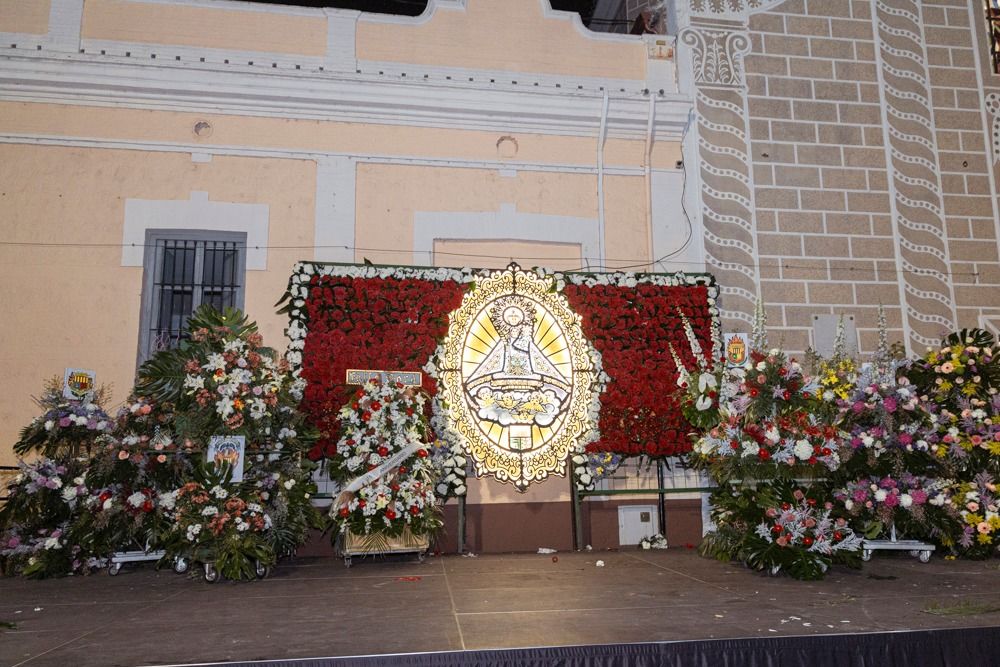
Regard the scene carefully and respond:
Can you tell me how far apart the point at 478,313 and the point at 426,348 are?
64cm

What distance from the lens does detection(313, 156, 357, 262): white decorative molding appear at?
26.9 ft

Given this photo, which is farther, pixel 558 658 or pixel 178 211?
pixel 178 211

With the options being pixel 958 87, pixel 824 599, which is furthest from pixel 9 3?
pixel 958 87

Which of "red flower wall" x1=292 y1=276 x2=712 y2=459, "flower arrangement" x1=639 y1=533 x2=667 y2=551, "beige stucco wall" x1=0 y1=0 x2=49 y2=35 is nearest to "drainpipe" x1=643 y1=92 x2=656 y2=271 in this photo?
"red flower wall" x1=292 y1=276 x2=712 y2=459

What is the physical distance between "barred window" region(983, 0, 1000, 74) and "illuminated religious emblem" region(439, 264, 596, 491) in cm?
666

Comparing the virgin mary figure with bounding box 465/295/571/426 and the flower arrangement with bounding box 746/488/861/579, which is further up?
the virgin mary figure with bounding box 465/295/571/426

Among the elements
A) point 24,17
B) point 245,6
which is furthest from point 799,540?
point 24,17

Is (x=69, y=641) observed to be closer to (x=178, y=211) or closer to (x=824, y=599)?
(x=824, y=599)

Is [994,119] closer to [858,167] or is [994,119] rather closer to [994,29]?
[994,29]

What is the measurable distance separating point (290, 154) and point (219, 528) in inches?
164

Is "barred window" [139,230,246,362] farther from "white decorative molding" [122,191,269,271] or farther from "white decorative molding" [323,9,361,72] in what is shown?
"white decorative molding" [323,9,361,72]

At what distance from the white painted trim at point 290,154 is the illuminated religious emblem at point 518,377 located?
58.9 inches

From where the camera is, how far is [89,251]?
7.88 m

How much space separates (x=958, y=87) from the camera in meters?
9.85
